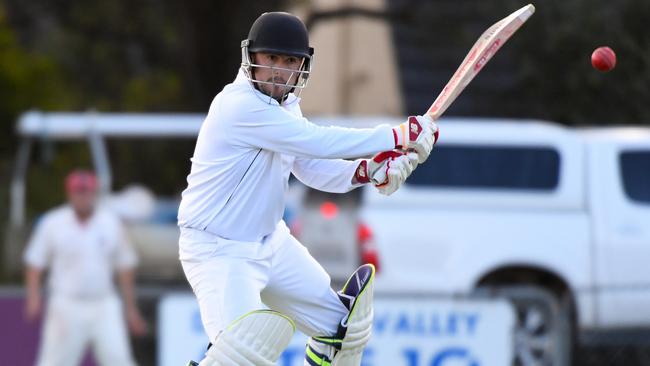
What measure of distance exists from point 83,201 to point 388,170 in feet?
14.6

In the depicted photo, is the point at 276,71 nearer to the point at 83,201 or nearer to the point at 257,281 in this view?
the point at 257,281

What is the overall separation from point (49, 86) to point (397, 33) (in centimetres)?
642

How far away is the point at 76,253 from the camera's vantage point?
9406mm

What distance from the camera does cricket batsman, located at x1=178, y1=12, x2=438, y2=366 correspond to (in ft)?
17.4

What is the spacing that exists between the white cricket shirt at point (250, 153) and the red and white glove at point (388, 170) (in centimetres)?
11

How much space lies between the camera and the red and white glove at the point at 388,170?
17.7ft

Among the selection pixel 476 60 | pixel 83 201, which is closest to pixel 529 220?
pixel 83 201

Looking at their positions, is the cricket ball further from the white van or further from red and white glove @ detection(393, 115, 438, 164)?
the white van

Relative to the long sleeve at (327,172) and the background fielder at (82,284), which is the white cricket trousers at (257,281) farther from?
the background fielder at (82,284)

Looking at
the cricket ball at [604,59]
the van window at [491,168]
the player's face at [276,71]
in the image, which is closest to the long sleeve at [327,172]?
the player's face at [276,71]

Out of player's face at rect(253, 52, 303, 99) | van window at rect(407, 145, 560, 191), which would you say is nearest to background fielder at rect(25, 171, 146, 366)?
van window at rect(407, 145, 560, 191)

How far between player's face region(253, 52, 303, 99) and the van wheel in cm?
418

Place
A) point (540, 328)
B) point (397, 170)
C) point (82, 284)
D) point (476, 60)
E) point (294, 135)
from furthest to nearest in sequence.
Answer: point (82, 284)
point (540, 328)
point (476, 60)
point (397, 170)
point (294, 135)

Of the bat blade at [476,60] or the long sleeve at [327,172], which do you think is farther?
the long sleeve at [327,172]
